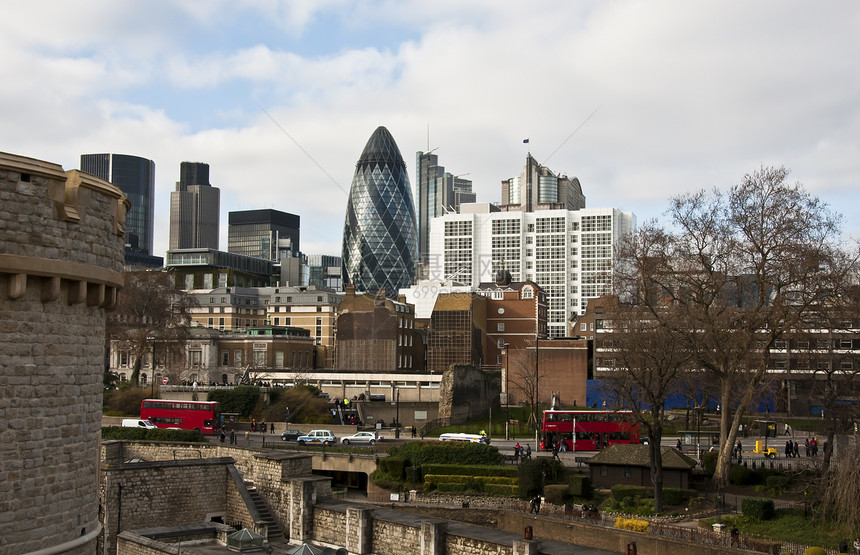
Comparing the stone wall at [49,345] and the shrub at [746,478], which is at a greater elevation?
the stone wall at [49,345]

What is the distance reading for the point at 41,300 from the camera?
12898 mm

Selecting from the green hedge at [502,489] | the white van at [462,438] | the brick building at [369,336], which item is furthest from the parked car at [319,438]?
the brick building at [369,336]

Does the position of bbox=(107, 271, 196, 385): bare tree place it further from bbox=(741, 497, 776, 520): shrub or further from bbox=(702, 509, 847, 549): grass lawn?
bbox=(702, 509, 847, 549): grass lawn

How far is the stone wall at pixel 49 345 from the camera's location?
1251cm

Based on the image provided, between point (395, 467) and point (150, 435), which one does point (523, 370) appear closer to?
point (395, 467)

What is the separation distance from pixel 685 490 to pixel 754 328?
7.99 m

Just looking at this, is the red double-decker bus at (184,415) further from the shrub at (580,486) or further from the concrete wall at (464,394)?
the shrub at (580,486)

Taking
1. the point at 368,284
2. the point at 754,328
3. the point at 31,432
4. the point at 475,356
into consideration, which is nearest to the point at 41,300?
the point at 31,432

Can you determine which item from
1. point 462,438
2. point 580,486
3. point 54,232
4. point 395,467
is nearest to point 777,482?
point 580,486

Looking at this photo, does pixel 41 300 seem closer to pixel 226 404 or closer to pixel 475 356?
pixel 226 404

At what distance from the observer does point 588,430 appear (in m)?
49.4

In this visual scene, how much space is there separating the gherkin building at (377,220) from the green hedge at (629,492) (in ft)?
499

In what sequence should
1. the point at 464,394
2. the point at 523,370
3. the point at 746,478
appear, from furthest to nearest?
the point at 523,370 → the point at 464,394 → the point at 746,478

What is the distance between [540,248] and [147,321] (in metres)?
99.1
